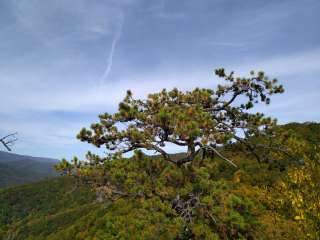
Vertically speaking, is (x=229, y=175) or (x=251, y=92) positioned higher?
(x=251, y=92)

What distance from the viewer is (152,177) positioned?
11.4 metres

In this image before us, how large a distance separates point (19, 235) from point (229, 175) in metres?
58.8

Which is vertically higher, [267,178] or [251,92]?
[251,92]

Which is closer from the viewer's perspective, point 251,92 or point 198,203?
point 198,203

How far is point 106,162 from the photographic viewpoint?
11.5 m

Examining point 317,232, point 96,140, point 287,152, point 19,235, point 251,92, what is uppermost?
point 251,92

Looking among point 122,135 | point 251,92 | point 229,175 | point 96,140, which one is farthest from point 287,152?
point 229,175

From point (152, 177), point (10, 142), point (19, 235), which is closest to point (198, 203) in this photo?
point (152, 177)

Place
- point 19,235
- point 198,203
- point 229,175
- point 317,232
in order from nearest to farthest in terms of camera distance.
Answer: point 317,232 < point 198,203 < point 229,175 < point 19,235

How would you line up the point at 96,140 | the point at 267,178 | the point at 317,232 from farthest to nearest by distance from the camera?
the point at 267,178
the point at 96,140
the point at 317,232

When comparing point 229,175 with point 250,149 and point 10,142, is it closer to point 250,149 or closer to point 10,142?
point 250,149

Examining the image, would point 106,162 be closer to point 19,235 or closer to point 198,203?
point 198,203

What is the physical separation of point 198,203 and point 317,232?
4086 millimetres

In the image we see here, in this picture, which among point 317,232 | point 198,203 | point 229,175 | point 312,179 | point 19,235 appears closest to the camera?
point 317,232
